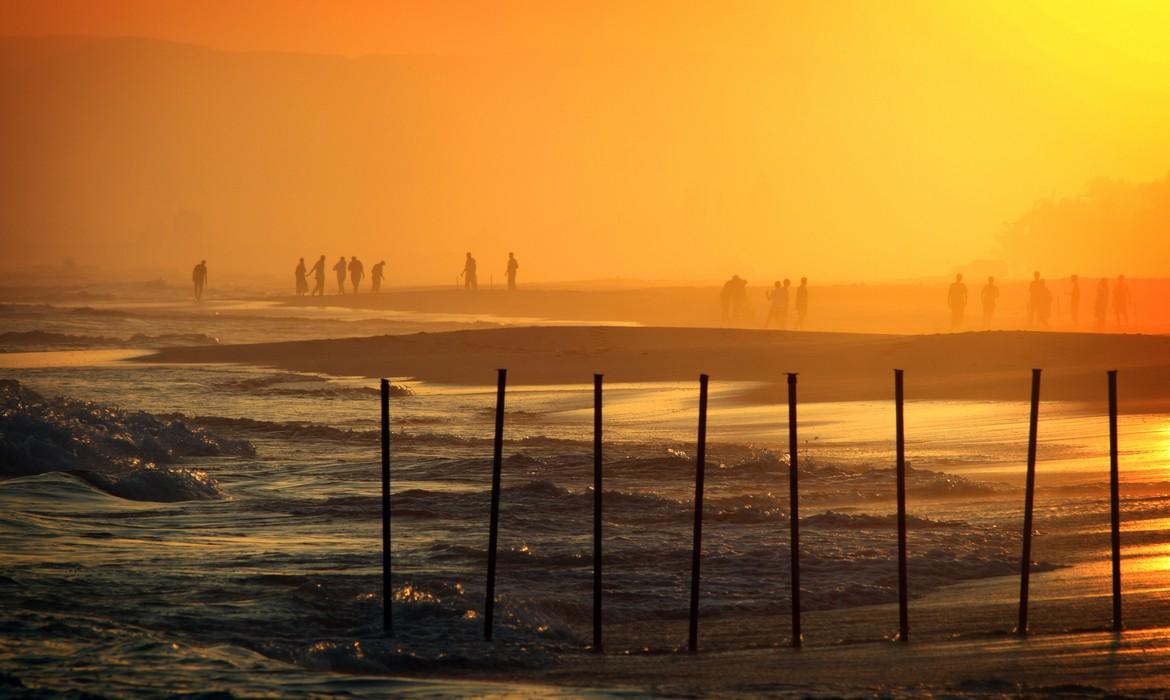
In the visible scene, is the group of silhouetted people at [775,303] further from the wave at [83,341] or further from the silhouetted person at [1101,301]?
the wave at [83,341]

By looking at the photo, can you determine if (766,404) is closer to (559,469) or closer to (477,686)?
(559,469)

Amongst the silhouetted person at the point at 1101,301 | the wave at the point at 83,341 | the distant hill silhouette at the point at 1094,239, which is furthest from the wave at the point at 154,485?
the distant hill silhouette at the point at 1094,239

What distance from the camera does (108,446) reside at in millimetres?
17812

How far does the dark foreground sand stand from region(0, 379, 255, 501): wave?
10.1m

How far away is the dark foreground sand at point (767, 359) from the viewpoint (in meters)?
24.1

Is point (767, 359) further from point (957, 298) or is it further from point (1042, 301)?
point (1042, 301)

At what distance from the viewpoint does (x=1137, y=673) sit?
768 cm

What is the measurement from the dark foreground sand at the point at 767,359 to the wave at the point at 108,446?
10.1 meters

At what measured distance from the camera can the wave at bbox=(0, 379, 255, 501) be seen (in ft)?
49.2

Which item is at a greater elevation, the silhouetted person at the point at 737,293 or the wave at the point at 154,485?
the silhouetted person at the point at 737,293

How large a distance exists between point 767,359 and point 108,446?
16.3 m

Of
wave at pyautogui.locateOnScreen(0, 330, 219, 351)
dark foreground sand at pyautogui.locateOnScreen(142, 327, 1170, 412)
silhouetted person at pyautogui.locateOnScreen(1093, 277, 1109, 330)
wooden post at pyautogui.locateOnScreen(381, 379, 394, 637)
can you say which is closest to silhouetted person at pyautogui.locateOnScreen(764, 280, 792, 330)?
dark foreground sand at pyautogui.locateOnScreen(142, 327, 1170, 412)

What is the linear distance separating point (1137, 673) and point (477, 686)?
3495 millimetres

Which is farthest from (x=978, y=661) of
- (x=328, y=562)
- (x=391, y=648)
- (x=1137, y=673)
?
(x=328, y=562)
